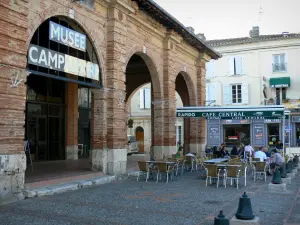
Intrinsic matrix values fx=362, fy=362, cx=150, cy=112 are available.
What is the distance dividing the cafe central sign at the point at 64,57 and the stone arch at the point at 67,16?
237 mm

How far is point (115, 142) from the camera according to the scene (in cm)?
1235

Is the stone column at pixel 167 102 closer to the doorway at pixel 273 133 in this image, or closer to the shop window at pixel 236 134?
the shop window at pixel 236 134

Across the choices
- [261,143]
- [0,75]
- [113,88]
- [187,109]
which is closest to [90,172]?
[113,88]

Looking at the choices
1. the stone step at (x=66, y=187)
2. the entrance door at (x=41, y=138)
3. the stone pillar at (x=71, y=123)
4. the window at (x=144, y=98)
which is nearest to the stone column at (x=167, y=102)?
the stone pillar at (x=71, y=123)

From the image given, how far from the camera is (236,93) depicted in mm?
32875

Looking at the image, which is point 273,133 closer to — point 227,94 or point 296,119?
point 296,119

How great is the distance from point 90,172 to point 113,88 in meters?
2.90

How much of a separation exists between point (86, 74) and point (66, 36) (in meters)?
1.42

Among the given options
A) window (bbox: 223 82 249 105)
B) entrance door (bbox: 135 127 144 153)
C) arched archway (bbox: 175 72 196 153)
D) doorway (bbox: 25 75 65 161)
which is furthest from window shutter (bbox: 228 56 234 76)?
doorway (bbox: 25 75 65 161)

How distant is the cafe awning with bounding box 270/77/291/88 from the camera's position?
101 feet

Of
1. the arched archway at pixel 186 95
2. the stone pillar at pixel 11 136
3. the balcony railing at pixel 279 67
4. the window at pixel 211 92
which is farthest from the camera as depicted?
the window at pixel 211 92

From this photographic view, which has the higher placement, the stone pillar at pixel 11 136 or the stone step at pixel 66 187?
the stone pillar at pixel 11 136

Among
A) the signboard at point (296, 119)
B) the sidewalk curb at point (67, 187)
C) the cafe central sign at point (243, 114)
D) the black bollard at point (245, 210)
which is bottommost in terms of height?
the sidewalk curb at point (67, 187)

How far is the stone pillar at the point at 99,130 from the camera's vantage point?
1209cm
